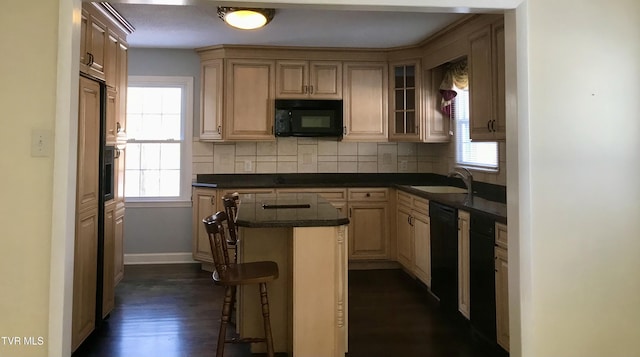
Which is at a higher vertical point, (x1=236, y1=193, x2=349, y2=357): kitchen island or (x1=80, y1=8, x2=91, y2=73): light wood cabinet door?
(x1=80, y1=8, x2=91, y2=73): light wood cabinet door

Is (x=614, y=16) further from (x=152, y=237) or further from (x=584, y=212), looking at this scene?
(x=152, y=237)

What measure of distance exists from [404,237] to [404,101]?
1576 mm

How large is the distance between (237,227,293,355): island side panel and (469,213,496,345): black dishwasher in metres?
1.26

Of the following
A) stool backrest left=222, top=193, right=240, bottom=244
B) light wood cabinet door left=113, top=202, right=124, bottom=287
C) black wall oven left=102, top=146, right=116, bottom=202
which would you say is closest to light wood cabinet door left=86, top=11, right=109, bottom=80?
black wall oven left=102, top=146, right=116, bottom=202

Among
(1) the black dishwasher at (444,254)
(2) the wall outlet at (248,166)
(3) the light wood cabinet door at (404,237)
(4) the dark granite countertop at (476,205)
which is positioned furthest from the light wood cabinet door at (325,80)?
(1) the black dishwasher at (444,254)

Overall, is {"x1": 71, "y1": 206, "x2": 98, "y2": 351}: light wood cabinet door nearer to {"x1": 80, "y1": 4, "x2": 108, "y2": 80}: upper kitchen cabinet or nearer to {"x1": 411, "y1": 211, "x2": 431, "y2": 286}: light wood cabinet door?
{"x1": 80, "y1": 4, "x2": 108, "y2": 80}: upper kitchen cabinet

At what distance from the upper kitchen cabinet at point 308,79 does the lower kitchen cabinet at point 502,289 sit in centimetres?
272

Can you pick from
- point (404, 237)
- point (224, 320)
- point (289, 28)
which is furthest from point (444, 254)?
point (289, 28)

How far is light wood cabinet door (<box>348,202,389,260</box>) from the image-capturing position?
4367 mm

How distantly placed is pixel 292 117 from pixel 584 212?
124 inches

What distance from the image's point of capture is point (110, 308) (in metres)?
2.97

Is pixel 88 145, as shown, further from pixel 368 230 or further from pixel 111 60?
pixel 368 230

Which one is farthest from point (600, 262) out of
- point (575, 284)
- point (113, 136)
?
point (113, 136)

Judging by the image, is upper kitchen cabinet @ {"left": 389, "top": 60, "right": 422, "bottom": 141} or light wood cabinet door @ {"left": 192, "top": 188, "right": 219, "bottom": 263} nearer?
light wood cabinet door @ {"left": 192, "top": 188, "right": 219, "bottom": 263}
